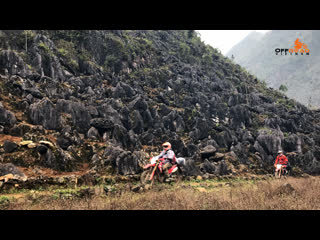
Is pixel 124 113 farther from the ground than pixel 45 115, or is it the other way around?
pixel 124 113

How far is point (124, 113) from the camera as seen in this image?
32594mm

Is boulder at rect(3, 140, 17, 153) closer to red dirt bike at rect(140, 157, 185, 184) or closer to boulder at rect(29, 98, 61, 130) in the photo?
boulder at rect(29, 98, 61, 130)

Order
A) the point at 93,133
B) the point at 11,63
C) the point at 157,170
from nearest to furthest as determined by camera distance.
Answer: the point at 157,170
the point at 93,133
the point at 11,63

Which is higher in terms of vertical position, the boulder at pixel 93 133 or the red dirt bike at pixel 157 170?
the boulder at pixel 93 133

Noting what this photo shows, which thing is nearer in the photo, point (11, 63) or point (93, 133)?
point (93, 133)

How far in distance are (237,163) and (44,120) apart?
2682 cm

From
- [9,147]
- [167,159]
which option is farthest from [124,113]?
[167,159]

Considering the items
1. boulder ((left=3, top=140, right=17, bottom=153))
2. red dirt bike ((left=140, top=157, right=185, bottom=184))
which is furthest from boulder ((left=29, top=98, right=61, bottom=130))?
red dirt bike ((left=140, top=157, right=185, bottom=184))

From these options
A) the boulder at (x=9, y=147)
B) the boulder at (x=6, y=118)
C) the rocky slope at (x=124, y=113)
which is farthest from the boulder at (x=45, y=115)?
the boulder at (x=9, y=147)

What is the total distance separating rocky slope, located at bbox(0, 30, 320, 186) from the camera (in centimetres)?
2044

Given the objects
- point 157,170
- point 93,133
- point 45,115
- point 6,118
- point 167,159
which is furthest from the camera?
point 93,133

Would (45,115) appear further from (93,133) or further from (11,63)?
(11,63)

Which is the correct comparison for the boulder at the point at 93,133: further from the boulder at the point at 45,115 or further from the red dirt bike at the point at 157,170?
the red dirt bike at the point at 157,170

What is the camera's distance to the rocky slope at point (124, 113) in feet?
67.1
